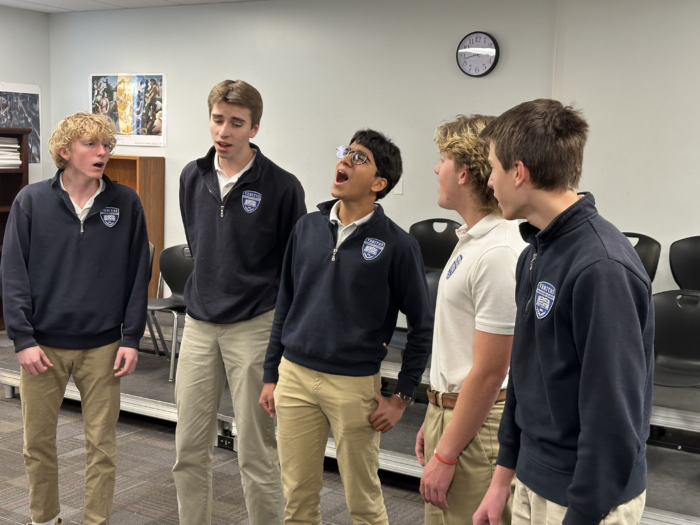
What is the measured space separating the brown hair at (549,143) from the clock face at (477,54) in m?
4.33

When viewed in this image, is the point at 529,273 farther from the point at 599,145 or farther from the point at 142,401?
the point at 599,145

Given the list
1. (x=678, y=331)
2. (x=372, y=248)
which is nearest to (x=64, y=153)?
(x=372, y=248)

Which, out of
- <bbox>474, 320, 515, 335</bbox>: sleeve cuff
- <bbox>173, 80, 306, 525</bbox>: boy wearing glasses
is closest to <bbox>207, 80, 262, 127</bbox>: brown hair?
<bbox>173, 80, 306, 525</bbox>: boy wearing glasses

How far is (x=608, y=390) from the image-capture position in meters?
1.09

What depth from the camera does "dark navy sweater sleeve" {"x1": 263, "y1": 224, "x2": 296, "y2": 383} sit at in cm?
219

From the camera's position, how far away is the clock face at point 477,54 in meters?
5.34

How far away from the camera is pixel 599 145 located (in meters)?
5.06

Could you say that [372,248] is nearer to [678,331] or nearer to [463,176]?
[463,176]

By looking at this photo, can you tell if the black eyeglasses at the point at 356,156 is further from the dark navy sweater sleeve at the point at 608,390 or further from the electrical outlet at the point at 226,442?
the electrical outlet at the point at 226,442

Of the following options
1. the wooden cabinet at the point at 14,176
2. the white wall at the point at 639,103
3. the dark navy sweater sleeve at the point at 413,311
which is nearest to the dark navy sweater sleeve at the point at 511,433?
the dark navy sweater sleeve at the point at 413,311

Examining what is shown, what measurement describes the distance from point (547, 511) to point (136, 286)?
1758 mm

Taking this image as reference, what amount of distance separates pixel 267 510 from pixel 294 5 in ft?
15.6

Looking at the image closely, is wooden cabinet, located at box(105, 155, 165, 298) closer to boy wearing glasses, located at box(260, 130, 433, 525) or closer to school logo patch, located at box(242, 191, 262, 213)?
school logo patch, located at box(242, 191, 262, 213)

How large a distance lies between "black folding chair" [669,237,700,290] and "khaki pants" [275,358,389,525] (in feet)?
10.7
